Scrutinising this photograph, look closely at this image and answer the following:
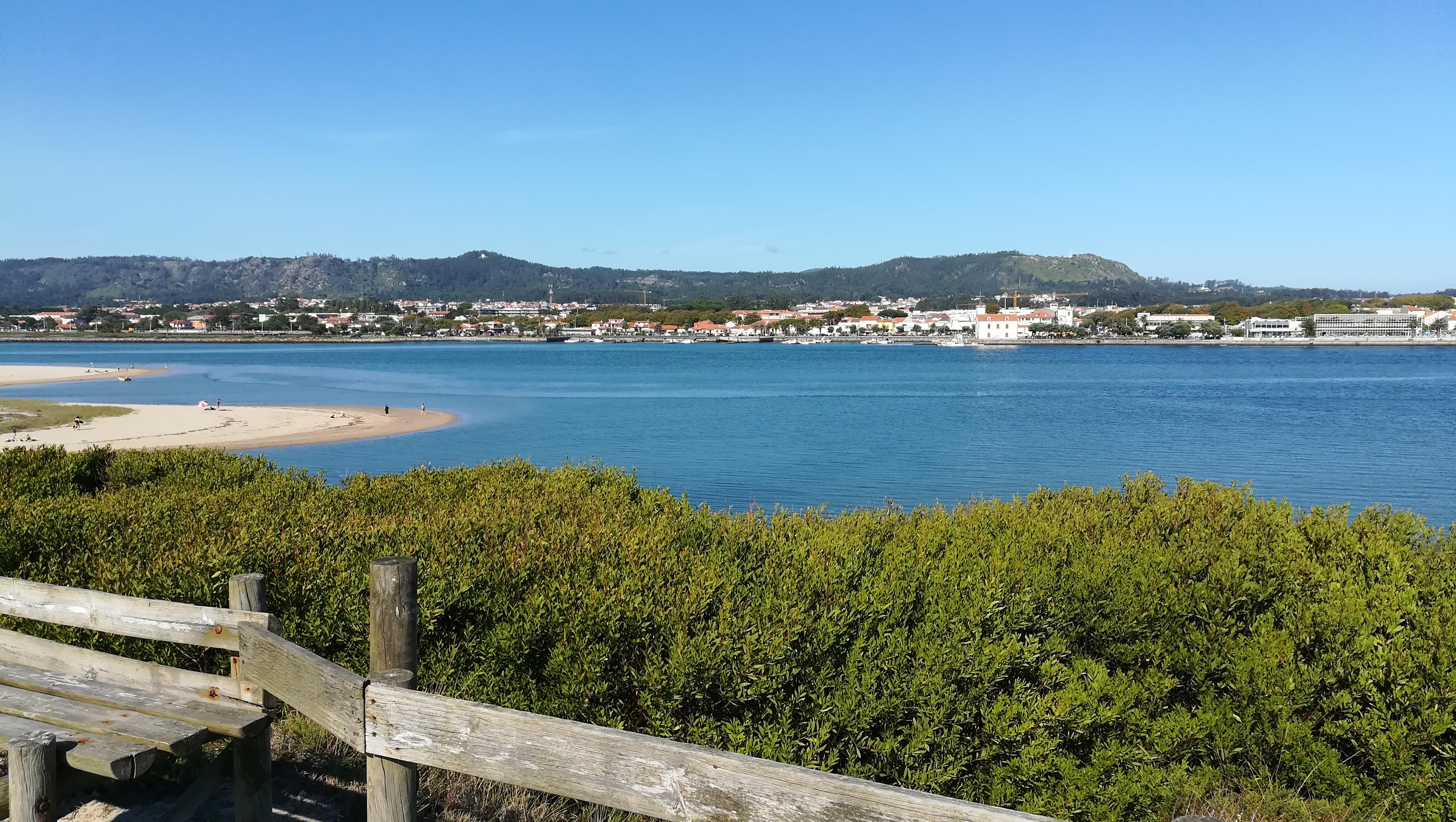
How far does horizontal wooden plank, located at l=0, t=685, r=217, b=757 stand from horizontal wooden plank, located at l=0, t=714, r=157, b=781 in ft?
0.08

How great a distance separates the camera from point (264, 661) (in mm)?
3330

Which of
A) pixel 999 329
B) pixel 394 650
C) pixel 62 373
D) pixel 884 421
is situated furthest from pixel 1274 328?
pixel 394 650

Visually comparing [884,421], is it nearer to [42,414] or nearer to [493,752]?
[42,414]

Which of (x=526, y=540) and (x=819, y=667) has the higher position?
(x=526, y=540)

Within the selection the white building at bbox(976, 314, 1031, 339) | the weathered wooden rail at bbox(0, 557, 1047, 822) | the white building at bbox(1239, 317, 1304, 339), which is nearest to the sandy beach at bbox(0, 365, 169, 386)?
the weathered wooden rail at bbox(0, 557, 1047, 822)

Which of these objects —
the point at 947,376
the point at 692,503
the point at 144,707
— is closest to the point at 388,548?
the point at 144,707

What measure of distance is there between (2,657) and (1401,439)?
45426 millimetres

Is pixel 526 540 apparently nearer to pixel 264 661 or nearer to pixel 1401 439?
pixel 264 661

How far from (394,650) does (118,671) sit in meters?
1.63

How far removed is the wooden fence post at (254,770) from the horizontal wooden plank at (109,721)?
0.83 feet

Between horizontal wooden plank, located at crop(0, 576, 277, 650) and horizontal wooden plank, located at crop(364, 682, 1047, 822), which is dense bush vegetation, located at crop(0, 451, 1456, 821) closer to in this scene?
horizontal wooden plank, located at crop(0, 576, 277, 650)

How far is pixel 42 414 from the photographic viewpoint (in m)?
39.7

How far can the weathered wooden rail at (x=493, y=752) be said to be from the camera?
7.72ft

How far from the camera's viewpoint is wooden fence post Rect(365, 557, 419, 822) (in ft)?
9.52
